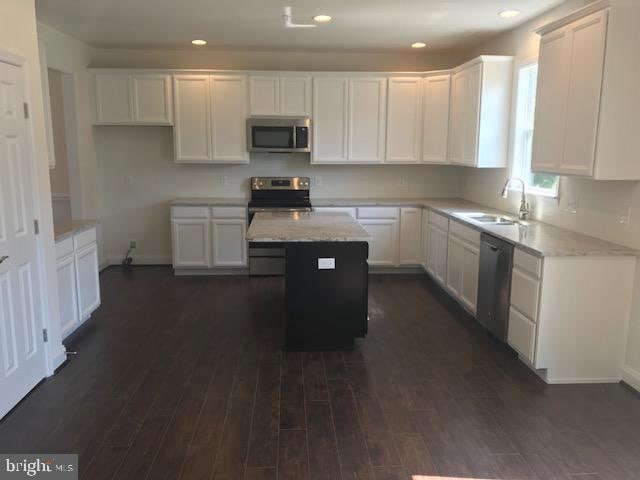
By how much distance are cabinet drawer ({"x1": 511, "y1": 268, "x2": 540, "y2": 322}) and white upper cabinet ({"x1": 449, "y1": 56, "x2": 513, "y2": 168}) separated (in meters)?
1.85

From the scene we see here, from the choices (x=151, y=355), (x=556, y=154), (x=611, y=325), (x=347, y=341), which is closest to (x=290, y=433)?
(x=347, y=341)

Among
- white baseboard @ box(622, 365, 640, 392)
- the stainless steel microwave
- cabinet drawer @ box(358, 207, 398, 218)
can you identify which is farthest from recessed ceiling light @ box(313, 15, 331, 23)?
white baseboard @ box(622, 365, 640, 392)

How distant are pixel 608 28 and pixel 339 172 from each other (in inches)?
151

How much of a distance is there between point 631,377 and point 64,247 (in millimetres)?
4092

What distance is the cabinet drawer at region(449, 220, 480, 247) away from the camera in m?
4.36

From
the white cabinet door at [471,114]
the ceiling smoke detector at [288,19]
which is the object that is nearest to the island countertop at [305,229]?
the white cabinet door at [471,114]

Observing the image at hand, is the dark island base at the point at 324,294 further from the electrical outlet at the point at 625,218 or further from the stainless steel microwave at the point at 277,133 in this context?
the stainless steel microwave at the point at 277,133

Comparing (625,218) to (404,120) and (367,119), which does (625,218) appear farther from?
(367,119)

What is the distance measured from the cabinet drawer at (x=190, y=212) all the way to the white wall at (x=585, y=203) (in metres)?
3.28

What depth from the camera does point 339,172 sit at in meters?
6.59

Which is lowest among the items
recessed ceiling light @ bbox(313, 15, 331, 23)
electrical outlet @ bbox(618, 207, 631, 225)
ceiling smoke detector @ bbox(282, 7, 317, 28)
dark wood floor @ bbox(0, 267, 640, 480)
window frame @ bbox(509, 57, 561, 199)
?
dark wood floor @ bbox(0, 267, 640, 480)

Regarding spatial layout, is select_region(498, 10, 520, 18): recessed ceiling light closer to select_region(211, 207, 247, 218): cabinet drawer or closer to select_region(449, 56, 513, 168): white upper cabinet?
select_region(449, 56, 513, 168): white upper cabinet

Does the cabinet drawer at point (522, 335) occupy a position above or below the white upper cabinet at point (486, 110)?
below

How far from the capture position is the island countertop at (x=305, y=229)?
3.64m
